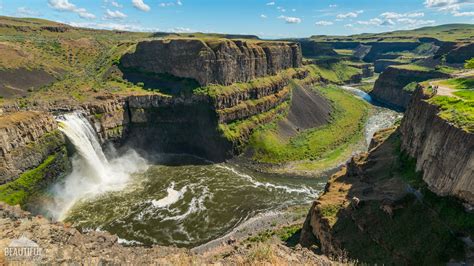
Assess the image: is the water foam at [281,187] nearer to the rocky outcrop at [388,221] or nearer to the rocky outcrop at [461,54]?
the rocky outcrop at [388,221]

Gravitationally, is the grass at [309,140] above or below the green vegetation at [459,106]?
below

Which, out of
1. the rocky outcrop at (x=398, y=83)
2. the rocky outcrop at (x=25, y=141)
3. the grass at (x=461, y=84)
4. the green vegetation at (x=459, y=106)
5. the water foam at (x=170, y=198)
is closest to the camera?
the green vegetation at (x=459, y=106)

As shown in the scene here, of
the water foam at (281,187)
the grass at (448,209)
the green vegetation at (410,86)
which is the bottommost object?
the water foam at (281,187)

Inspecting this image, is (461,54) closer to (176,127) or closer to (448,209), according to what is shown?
(176,127)

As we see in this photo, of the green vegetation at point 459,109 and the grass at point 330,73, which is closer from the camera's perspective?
the green vegetation at point 459,109

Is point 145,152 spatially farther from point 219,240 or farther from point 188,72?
point 219,240

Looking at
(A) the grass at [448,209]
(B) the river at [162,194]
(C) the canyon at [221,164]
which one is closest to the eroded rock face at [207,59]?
(C) the canyon at [221,164]

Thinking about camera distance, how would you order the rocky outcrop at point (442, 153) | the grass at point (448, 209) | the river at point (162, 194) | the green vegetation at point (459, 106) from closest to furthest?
the grass at point (448, 209)
the rocky outcrop at point (442, 153)
the green vegetation at point (459, 106)
the river at point (162, 194)
